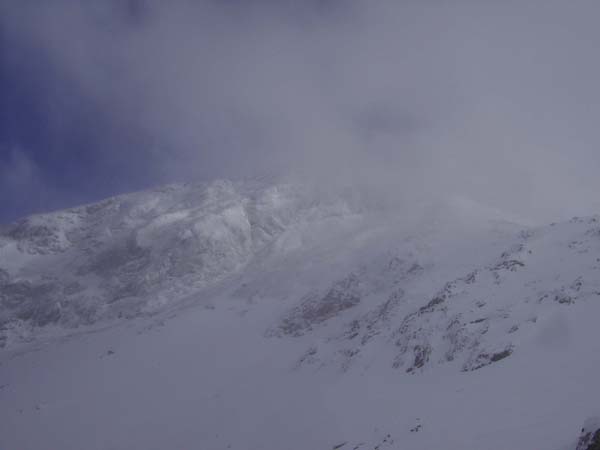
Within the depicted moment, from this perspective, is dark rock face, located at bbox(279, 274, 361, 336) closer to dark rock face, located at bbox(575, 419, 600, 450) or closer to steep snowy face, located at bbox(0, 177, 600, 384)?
steep snowy face, located at bbox(0, 177, 600, 384)

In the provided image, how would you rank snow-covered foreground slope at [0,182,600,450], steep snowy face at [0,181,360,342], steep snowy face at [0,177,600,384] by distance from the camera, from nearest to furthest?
snow-covered foreground slope at [0,182,600,450], steep snowy face at [0,177,600,384], steep snowy face at [0,181,360,342]

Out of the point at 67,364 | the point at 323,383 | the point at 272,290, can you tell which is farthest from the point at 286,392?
the point at 67,364

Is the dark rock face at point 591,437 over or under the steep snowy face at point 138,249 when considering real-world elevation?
over

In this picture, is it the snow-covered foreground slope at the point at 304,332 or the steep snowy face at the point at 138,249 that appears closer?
the snow-covered foreground slope at the point at 304,332

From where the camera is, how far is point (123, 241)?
410 ft

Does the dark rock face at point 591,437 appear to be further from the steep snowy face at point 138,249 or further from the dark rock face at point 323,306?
the steep snowy face at point 138,249

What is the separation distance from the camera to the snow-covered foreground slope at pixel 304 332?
66.0 feet

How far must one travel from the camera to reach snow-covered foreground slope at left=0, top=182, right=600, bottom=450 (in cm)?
2011

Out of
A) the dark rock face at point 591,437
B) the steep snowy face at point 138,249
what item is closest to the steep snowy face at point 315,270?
the steep snowy face at point 138,249

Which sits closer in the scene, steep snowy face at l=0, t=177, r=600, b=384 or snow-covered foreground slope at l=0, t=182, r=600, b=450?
snow-covered foreground slope at l=0, t=182, r=600, b=450

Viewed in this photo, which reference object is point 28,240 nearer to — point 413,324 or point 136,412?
point 136,412

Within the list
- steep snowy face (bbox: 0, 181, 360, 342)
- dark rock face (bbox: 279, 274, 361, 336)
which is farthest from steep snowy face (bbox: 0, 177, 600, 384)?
steep snowy face (bbox: 0, 181, 360, 342)

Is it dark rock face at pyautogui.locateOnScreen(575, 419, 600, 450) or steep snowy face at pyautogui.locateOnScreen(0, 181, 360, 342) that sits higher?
dark rock face at pyautogui.locateOnScreen(575, 419, 600, 450)

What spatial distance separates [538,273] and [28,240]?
146 meters
